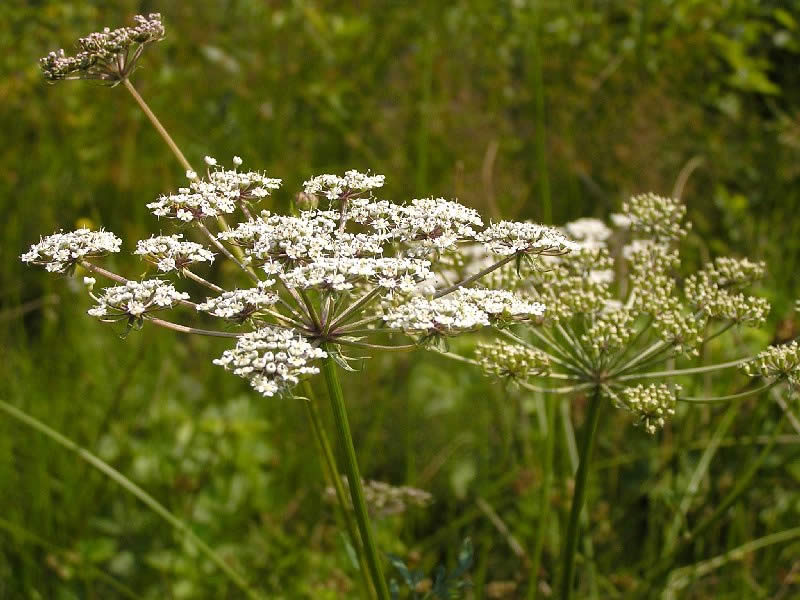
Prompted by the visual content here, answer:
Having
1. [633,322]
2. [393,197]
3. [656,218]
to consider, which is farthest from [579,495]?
[393,197]

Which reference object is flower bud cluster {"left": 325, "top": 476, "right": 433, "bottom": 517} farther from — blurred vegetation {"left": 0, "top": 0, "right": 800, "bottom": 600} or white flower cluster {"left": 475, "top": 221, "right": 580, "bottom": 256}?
white flower cluster {"left": 475, "top": 221, "right": 580, "bottom": 256}

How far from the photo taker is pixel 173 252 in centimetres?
210

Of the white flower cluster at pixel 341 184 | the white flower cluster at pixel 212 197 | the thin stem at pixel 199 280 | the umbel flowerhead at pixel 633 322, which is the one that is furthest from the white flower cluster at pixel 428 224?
the thin stem at pixel 199 280

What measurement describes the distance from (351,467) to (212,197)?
32.5 inches

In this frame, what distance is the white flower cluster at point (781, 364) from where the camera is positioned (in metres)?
2.09

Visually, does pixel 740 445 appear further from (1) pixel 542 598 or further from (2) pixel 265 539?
(2) pixel 265 539

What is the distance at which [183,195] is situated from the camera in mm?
2193

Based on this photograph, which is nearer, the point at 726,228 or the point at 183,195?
the point at 183,195

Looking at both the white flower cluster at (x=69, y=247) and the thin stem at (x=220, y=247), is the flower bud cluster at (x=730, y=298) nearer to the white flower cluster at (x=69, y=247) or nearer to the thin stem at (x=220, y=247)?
the thin stem at (x=220, y=247)

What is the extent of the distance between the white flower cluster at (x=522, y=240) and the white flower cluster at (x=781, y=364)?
578 millimetres

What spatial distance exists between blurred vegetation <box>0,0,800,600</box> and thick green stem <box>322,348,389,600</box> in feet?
4.49

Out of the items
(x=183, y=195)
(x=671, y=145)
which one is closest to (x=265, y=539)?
(x=183, y=195)

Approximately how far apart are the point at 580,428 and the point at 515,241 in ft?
7.37

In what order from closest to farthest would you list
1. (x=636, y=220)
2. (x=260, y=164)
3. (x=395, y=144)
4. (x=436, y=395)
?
(x=636, y=220) → (x=436, y=395) → (x=260, y=164) → (x=395, y=144)
